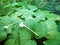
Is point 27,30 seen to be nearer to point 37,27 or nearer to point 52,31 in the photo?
point 37,27

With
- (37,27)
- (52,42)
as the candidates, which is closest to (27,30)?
(37,27)

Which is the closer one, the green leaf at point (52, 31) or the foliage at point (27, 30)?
the foliage at point (27, 30)

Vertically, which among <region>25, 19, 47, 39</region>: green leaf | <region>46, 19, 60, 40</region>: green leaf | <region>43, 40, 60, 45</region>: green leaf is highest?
<region>25, 19, 47, 39</region>: green leaf

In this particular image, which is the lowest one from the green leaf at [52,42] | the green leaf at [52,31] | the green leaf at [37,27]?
the green leaf at [52,42]

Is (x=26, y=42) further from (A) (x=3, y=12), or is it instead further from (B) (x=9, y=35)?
(A) (x=3, y=12)

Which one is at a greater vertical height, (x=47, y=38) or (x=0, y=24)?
(x=0, y=24)

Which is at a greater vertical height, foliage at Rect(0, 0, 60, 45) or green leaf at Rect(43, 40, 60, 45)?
foliage at Rect(0, 0, 60, 45)

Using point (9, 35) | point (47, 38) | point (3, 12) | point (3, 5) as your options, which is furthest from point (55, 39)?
point (3, 5)

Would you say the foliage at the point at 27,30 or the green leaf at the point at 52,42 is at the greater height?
the foliage at the point at 27,30

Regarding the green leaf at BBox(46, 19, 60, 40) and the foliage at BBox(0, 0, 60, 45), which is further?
the green leaf at BBox(46, 19, 60, 40)

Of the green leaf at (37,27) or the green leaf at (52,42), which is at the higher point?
the green leaf at (37,27)

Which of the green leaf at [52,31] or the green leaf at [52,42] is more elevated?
the green leaf at [52,31]
